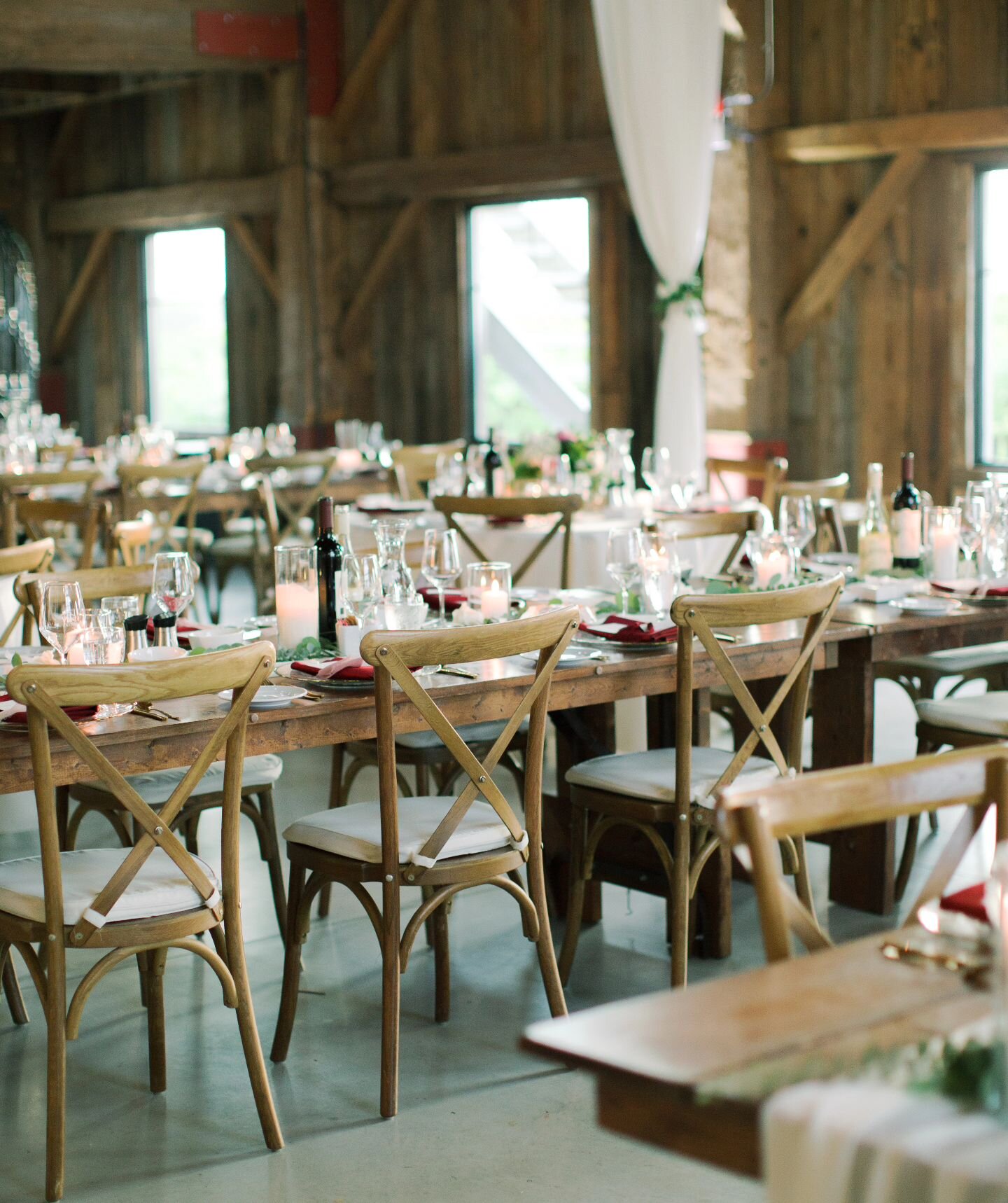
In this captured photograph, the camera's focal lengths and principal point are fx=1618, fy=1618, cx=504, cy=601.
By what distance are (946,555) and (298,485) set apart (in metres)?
Answer: 4.20

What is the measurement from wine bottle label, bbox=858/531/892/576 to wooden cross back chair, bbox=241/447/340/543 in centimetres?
339

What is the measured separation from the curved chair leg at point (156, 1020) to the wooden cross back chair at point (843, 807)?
1503 mm

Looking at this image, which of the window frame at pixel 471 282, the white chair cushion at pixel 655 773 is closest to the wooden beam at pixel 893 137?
the window frame at pixel 471 282

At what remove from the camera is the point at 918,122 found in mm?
8320

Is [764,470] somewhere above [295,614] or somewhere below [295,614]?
above

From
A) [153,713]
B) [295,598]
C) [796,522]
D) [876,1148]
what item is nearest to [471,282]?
[796,522]

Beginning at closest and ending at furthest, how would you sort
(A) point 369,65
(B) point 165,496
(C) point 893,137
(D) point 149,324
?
(B) point 165,496 → (C) point 893,137 → (A) point 369,65 → (D) point 149,324

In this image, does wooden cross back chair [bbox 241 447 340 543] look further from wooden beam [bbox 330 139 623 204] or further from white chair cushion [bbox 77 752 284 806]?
white chair cushion [bbox 77 752 284 806]

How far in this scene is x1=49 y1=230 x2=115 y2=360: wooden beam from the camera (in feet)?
46.0

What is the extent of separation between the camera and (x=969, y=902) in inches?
68.7

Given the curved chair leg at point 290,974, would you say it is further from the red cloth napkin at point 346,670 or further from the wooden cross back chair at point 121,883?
the red cloth napkin at point 346,670

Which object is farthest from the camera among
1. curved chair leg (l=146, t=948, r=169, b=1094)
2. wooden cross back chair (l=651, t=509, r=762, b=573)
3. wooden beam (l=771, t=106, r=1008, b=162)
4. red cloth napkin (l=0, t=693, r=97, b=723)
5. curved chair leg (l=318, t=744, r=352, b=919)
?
wooden beam (l=771, t=106, r=1008, b=162)

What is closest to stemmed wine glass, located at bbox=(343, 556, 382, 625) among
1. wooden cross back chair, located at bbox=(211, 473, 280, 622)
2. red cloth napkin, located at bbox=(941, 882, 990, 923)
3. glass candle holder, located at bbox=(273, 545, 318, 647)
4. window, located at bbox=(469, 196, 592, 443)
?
glass candle holder, located at bbox=(273, 545, 318, 647)

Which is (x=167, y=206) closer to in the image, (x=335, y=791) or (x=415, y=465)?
(x=415, y=465)
